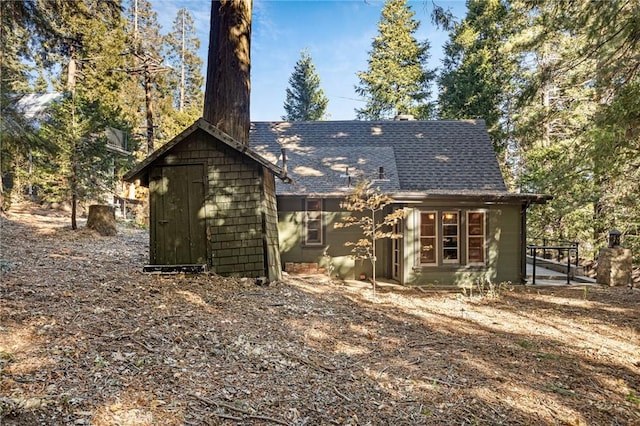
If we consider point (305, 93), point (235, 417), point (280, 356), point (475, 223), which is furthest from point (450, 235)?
point (305, 93)

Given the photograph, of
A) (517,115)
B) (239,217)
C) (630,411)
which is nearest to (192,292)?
(239,217)

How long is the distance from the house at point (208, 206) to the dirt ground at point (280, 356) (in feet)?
2.15

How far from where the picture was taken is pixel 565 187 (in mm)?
9312

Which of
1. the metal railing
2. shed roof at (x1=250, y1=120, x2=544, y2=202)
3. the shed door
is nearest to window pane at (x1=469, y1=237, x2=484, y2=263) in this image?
shed roof at (x1=250, y1=120, x2=544, y2=202)

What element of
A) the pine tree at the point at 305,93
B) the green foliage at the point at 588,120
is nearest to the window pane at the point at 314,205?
the green foliage at the point at 588,120

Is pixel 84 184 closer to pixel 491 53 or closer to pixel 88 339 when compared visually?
pixel 88 339

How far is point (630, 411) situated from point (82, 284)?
730 cm

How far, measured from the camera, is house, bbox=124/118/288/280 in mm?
7691

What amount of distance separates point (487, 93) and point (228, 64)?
16.2 metres

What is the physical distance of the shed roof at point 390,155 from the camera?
440 inches

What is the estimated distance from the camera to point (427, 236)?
1019cm

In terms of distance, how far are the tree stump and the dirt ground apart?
5.47 meters

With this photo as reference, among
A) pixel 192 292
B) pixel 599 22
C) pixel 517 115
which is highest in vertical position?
pixel 517 115

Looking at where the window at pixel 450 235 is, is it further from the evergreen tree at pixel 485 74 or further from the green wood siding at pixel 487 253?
the evergreen tree at pixel 485 74
